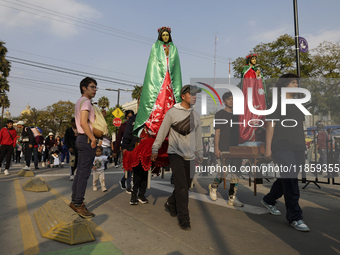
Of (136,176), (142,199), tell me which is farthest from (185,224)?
(142,199)

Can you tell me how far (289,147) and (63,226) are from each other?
3.35 metres

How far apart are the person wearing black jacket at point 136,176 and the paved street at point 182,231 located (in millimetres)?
214

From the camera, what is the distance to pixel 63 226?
329 cm

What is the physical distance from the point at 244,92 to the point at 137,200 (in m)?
3.22

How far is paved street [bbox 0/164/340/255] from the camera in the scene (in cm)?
302

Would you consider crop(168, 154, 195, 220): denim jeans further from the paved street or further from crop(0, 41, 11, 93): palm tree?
crop(0, 41, 11, 93): palm tree

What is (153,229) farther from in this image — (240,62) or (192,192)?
(240,62)

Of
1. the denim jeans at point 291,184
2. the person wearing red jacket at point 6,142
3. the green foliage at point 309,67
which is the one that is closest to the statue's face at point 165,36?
the denim jeans at point 291,184

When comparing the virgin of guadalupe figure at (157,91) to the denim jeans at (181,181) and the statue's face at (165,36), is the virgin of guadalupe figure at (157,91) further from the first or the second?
the denim jeans at (181,181)

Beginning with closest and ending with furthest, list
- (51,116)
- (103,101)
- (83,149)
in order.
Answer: (83,149) → (103,101) → (51,116)

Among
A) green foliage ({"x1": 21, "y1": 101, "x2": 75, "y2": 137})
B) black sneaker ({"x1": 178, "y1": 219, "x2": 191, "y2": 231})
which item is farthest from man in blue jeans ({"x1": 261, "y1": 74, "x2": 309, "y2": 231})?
green foliage ({"x1": 21, "y1": 101, "x2": 75, "y2": 137})

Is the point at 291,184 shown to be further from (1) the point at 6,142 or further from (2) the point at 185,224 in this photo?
(1) the point at 6,142

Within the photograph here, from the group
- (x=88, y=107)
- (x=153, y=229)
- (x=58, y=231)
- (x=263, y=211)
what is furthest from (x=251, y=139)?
(x=58, y=231)

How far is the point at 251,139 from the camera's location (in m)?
5.58
